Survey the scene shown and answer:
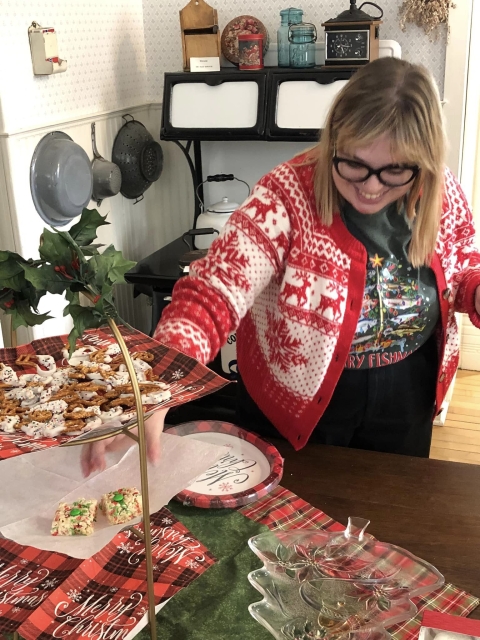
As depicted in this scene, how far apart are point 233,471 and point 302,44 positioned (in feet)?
5.86

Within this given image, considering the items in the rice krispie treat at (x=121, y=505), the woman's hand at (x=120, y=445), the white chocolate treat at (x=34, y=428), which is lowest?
the rice krispie treat at (x=121, y=505)

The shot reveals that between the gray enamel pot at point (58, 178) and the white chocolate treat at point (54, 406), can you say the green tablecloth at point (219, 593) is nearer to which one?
the white chocolate treat at point (54, 406)

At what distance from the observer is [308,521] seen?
3.69 ft

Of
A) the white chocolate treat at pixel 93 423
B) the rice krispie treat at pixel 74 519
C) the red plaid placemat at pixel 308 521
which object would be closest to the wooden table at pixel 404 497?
the red plaid placemat at pixel 308 521

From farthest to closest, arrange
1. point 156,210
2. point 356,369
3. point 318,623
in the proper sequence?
point 156,210
point 356,369
point 318,623

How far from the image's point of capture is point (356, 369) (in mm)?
1474

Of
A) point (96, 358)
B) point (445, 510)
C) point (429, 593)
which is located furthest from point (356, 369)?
point (96, 358)

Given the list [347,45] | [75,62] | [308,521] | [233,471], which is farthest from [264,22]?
[308,521]

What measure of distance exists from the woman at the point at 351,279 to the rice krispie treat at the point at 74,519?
1.07ft

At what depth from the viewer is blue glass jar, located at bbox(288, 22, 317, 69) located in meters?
2.47

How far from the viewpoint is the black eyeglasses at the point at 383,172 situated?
1.24 metres

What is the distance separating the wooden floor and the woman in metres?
1.40

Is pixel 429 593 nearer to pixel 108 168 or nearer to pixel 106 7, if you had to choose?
pixel 108 168

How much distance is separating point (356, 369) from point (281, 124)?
132 centimetres
